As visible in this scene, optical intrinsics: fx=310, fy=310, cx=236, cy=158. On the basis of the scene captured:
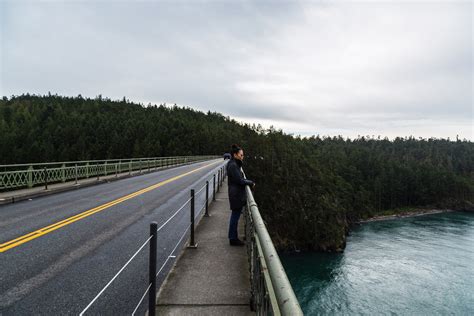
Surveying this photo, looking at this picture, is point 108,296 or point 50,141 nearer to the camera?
point 108,296

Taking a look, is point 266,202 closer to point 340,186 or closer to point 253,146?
point 253,146

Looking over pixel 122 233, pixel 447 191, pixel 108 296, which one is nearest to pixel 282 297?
pixel 108 296

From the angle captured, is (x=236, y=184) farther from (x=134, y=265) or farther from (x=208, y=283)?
(x=134, y=265)

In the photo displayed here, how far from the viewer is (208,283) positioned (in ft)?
16.1

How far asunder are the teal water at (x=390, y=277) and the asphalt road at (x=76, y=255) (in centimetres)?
2224

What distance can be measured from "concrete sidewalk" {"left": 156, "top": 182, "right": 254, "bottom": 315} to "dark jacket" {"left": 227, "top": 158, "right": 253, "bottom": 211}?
1.05m

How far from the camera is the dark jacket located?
6.20 meters

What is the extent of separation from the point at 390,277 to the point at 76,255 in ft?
120

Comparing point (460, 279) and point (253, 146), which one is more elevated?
point (253, 146)

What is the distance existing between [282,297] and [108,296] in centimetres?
400

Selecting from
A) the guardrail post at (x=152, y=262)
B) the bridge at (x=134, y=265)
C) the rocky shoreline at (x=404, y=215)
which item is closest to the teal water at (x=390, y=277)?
the bridge at (x=134, y=265)

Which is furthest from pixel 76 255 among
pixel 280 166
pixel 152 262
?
pixel 280 166

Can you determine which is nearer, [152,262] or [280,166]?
[152,262]

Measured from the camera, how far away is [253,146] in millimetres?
89312
